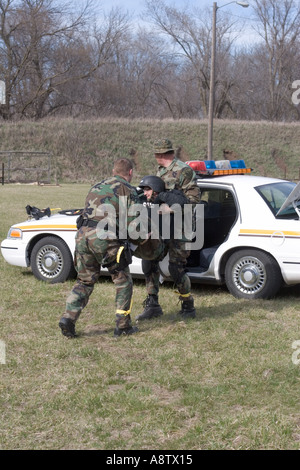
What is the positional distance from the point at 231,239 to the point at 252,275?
0.44 m

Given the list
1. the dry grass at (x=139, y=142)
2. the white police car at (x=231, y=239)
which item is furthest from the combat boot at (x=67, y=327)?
the dry grass at (x=139, y=142)

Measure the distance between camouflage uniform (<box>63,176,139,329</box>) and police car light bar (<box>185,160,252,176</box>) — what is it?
6.17ft

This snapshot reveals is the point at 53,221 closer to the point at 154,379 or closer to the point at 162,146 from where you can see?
Result: the point at 162,146

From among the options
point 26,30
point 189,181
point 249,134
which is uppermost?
point 26,30

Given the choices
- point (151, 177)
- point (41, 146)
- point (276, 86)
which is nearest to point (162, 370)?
point (151, 177)

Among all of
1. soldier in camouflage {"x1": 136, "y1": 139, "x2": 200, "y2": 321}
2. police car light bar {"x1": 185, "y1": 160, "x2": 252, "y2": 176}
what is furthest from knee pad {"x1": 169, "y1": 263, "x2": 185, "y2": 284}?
police car light bar {"x1": 185, "y1": 160, "x2": 252, "y2": 176}

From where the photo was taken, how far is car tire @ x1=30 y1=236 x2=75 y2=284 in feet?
23.1

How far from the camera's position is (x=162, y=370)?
4.38 meters

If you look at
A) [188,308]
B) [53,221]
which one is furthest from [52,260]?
[188,308]

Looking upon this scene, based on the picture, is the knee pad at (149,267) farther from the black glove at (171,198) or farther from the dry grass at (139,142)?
the dry grass at (139,142)

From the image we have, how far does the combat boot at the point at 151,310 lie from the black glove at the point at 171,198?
983mm

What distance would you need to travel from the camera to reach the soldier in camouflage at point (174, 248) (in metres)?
5.69
